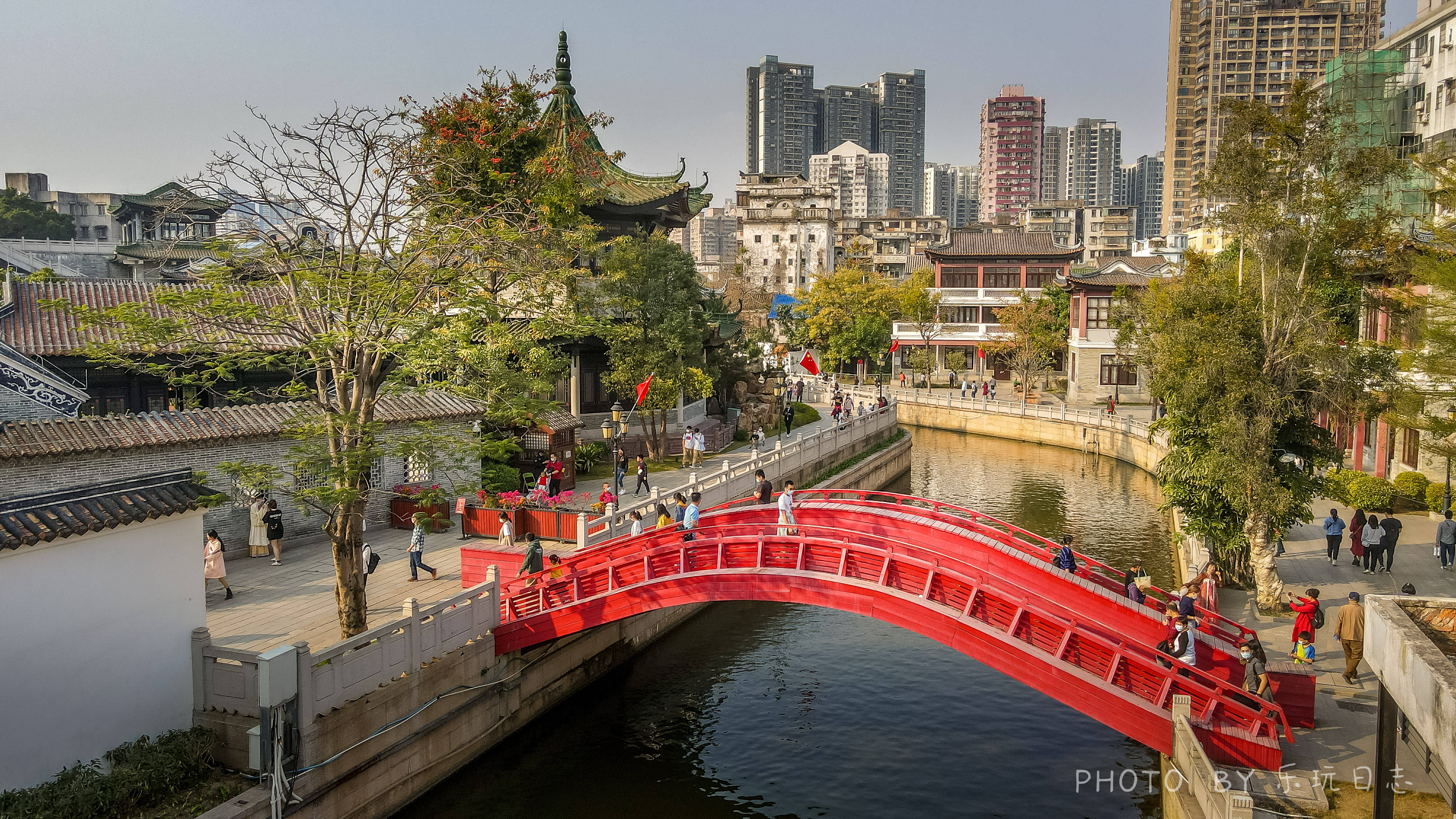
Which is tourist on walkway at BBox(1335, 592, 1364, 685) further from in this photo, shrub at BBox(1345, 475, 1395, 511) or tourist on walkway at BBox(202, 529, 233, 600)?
tourist on walkway at BBox(202, 529, 233, 600)

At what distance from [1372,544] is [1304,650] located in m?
8.01

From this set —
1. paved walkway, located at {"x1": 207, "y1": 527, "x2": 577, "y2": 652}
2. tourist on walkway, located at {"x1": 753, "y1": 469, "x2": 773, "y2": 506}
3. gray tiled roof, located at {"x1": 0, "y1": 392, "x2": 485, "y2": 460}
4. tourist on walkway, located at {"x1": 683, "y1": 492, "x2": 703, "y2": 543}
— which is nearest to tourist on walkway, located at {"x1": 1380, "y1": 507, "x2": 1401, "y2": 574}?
tourist on walkway, located at {"x1": 753, "y1": 469, "x2": 773, "y2": 506}

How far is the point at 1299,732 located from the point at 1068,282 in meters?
47.0

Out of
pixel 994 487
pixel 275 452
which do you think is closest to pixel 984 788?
pixel 275 452

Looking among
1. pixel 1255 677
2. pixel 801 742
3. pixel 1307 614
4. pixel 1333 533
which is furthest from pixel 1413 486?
pixel 801 742

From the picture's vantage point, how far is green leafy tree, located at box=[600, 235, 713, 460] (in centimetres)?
3250

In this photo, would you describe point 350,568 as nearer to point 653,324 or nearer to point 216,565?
point 216,565

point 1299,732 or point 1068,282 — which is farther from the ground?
point 1068,282

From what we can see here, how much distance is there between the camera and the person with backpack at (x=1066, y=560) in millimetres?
17484

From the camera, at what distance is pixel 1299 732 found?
13.7m

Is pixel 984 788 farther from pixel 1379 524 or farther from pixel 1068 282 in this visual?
pixel 1068 282

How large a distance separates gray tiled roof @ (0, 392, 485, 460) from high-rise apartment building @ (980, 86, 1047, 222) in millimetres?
177677

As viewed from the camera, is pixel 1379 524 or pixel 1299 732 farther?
pixel 1379 524

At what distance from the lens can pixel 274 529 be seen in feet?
67.0
